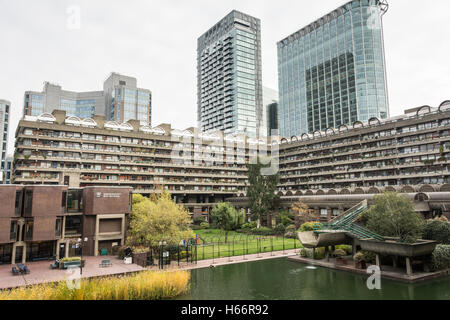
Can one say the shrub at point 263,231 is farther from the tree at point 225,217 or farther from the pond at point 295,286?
the pond at point 295,286

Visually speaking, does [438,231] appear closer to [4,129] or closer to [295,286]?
[295,286]

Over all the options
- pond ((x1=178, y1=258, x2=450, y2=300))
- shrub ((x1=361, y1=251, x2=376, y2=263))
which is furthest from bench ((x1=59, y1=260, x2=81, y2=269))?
shrub ((x1=361, y1=251, x2=376, y2=263))

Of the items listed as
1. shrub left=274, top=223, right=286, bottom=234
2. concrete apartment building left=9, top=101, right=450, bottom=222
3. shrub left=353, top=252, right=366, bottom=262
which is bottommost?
shrub left=353, top=252, right=366, bottom=262

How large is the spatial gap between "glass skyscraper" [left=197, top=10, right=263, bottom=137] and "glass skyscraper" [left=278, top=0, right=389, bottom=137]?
71.6ft

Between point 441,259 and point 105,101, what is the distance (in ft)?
539

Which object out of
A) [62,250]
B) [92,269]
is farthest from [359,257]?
[62,250]

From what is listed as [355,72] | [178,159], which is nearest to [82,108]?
[178,159]

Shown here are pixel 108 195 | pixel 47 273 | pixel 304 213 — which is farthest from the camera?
pixel 304 213

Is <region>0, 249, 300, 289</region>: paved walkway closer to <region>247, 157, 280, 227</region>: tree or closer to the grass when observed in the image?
the grass

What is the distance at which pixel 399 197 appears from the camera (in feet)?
127

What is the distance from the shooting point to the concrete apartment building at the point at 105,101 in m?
157

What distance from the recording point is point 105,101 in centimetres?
17000

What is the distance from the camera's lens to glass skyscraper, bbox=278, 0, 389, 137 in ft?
495

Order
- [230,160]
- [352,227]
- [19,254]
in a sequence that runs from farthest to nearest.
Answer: [230,160] < [19,254] < [352,227]
